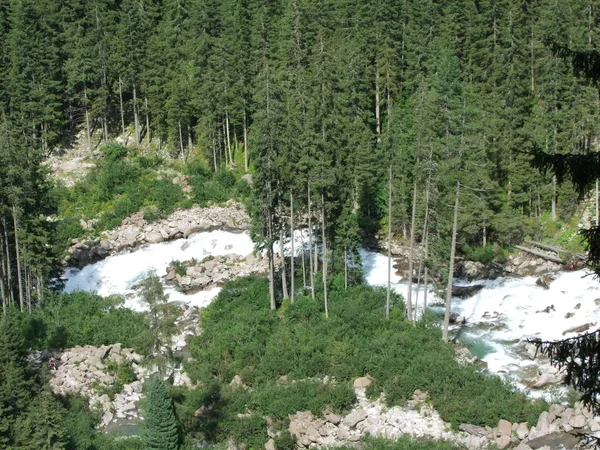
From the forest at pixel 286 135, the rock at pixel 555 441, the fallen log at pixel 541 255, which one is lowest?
the rock at pixel 555 441

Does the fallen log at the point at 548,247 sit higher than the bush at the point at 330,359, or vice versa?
the fallen log at the point at 548,247

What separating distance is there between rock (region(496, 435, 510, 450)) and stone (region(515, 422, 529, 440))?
545mm

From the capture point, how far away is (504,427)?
28.4m

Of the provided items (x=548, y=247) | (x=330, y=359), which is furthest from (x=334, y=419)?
(x=548, y=247)

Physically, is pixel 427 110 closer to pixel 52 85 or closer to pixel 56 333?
pixel 56 333

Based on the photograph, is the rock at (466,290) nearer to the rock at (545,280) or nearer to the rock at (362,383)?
the rock at (545,280)

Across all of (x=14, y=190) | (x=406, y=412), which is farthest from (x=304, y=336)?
(x=14, y=190)

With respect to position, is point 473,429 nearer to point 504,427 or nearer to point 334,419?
point 504,427

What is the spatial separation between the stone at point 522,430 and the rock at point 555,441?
0.47 metres

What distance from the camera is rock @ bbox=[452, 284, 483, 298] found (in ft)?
148

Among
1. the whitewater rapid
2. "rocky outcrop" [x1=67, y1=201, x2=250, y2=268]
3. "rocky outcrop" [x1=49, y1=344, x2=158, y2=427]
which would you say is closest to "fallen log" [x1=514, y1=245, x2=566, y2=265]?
the whitewater rapid

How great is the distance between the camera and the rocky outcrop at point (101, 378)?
110ft

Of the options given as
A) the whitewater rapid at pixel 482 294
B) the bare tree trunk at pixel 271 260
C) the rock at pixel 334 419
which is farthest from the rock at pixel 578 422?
the bare tree trunk at pixel 271 260

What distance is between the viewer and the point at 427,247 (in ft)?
132
